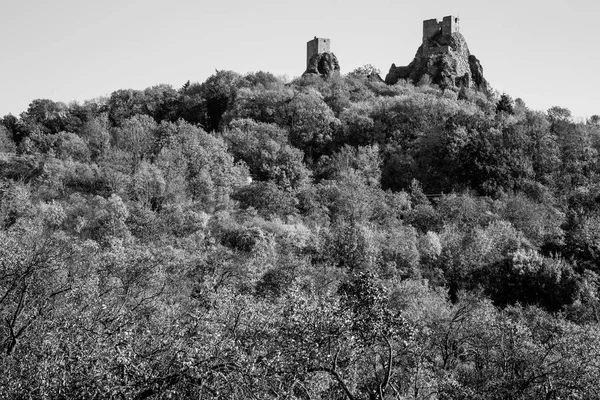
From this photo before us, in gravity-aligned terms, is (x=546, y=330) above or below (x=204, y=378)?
below

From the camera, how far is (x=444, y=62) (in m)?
88.8

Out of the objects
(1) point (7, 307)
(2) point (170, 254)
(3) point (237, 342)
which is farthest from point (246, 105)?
(3) point (237, 342)

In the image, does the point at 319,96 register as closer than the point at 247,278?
No

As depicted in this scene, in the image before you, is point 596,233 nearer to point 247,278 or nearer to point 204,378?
point 247,278

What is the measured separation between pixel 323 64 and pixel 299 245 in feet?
159

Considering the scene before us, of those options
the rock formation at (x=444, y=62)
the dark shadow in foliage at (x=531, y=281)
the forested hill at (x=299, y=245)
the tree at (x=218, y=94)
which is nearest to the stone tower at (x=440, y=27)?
the rock formation at (x=444, y=62)

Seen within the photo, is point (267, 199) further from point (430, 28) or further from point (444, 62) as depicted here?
point (430, 28)

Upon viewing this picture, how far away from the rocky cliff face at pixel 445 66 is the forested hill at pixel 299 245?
374cm

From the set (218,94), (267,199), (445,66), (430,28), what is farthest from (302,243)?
(430,28)

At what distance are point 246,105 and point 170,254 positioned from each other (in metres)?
36.0

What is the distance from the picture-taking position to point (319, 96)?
7888 cm

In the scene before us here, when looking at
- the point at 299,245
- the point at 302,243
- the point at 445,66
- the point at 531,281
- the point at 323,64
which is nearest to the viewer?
the point at 531,281

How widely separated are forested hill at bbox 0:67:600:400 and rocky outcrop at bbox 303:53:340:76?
14.5 ft

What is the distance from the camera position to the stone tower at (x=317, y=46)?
94.8 metres
